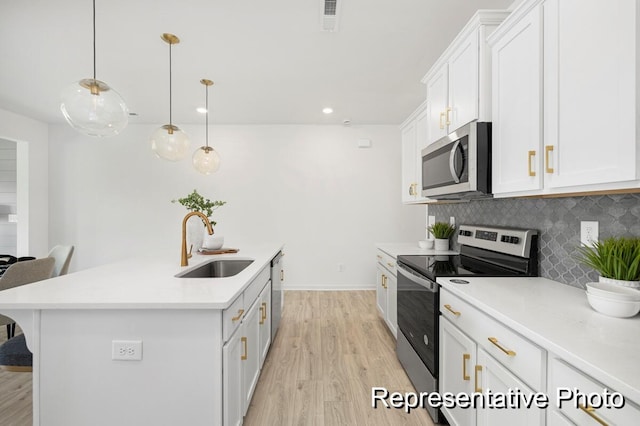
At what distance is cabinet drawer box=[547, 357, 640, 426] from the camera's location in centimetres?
70

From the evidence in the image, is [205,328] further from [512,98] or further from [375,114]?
[375,114]

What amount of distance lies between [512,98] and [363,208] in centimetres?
342

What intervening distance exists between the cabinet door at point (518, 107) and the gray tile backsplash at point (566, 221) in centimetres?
31

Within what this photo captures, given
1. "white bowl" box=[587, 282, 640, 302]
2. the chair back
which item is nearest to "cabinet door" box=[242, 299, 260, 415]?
"white bowl" box=[587, 282, 640, 302]

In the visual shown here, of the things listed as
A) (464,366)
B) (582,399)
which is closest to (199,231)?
(464,366)

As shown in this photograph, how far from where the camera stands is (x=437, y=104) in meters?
2.33

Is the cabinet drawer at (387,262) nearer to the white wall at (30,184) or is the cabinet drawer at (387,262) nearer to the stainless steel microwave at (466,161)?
the stainless steel microwave at (466,161)

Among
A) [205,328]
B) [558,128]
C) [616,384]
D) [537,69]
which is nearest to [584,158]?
[558,128]

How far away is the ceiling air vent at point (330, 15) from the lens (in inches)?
79.6

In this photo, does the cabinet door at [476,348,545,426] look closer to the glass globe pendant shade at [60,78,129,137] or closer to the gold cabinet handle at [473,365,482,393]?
the gold cabinet handle at [473,365,482,393]

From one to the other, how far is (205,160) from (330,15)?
6.42 feet

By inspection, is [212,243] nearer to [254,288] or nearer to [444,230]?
[254,288]

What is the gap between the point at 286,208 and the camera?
4.89 m

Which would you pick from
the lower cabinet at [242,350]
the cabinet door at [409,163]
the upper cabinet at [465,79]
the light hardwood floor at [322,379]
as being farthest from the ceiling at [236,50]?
the light hardwood floor at [322,379]
